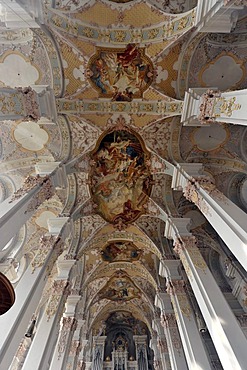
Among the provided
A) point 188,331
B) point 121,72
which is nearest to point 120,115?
point 121,72

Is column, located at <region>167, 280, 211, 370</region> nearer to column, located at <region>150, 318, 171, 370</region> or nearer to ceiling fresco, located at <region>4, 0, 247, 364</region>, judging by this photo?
ceiling fresco, located at <region>4, 0, 247, 364</region>

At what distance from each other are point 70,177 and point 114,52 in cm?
527

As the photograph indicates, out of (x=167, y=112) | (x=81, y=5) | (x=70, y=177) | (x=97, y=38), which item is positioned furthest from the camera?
(x=70, y=177)

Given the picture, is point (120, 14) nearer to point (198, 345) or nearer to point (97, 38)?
point (97, 38)

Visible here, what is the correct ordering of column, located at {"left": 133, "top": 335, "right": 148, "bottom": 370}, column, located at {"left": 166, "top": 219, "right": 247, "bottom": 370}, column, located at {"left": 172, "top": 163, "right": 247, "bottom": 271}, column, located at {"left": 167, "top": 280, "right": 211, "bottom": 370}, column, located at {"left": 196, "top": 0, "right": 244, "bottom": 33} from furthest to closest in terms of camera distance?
column, located at {"left": 133, "top": 335, "right": 148, "bottom": 370}, column, located at {"left": 167, "top": 280, "right": 211, "bottom": 370}, column, located at {"left": 196, "top": 0, "right": 244, "bottom": 33}, column, located at {"left": 172, "top": 163, "right": 247, "bottom": 271}, column, located at {"left": 166, "top": 219, "right": 247, "bottom": 370}

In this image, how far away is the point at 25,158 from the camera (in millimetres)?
10414

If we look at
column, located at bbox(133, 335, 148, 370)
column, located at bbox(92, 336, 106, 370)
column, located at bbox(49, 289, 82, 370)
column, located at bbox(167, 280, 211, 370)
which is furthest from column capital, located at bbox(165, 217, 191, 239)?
column, located at bbox(92, 336, 106, 370)

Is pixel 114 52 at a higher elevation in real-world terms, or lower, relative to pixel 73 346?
higher

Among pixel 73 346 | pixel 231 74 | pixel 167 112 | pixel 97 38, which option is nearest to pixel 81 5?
pixel 97 38

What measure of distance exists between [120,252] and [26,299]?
28.9 feet

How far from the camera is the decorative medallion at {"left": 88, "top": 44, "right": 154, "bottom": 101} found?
28.0ft

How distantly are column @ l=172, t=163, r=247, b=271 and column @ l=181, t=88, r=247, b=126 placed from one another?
5.60 ft

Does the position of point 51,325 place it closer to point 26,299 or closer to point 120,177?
point 26,299

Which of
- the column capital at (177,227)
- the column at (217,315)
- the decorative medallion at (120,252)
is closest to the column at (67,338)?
the decorative medallion at (120,252)
